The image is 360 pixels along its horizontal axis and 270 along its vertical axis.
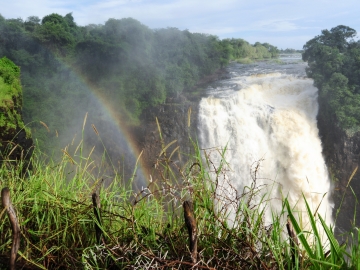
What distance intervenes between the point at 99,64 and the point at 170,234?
15364mm


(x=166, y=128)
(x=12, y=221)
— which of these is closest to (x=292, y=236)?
(x=12, y=221)

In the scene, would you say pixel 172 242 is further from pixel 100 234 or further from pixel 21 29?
pixel 21 29

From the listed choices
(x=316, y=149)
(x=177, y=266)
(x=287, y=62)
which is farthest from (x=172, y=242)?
A: (x=287, y=62)

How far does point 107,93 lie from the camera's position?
15.1 meters

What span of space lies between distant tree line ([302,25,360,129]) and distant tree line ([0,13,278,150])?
5.26 metres

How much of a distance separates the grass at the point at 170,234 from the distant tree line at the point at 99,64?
41.0 feet

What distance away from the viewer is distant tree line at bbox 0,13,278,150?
14477 mm

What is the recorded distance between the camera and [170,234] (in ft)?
4.10

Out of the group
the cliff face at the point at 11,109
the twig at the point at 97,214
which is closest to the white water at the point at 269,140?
the cliff face at the point at 11,109

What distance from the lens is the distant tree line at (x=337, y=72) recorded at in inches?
525

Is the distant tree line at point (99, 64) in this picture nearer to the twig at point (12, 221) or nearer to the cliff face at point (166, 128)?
the cliff face at point (166, 128)

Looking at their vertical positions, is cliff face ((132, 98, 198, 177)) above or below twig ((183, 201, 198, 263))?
below

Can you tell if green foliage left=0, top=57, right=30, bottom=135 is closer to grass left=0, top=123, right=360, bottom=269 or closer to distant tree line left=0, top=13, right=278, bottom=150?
grass left=0, top=123, right=360, bottom=269

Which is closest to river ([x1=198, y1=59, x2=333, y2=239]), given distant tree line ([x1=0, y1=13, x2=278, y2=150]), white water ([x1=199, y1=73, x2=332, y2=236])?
white water ([x1=199, y1=73, x2=332, y2=236])
